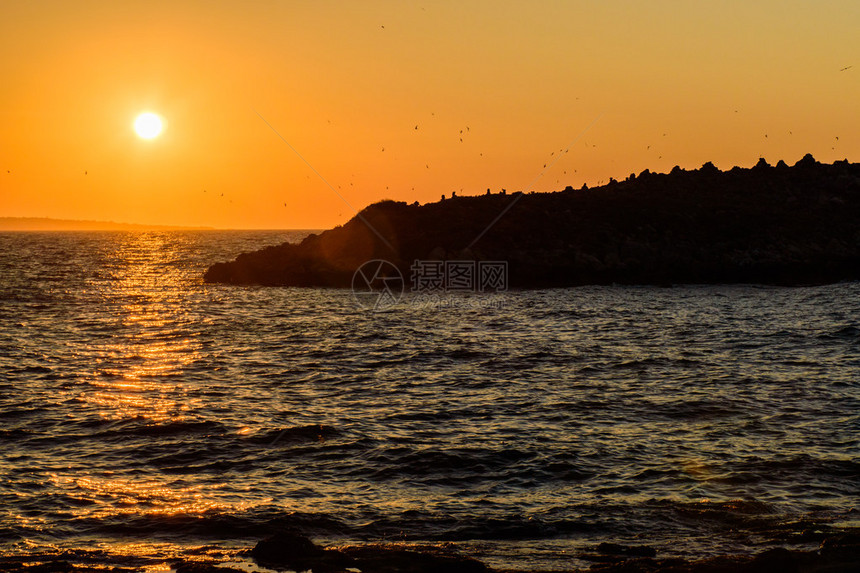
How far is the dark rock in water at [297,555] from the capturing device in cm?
1179

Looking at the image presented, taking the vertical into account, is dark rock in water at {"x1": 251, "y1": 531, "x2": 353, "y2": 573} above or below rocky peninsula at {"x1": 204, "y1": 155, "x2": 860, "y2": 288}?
below

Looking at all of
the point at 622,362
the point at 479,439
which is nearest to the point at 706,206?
the point at 622,362

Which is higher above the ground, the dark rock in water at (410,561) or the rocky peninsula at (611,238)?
the rocky peninsula at (611,238)

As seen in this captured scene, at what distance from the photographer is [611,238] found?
69.3 m

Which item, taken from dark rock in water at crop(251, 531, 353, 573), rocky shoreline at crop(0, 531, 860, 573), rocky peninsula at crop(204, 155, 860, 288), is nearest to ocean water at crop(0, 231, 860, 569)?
rocky shoreline at crop(0, 531, 860, 573)

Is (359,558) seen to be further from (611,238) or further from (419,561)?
(611,238)

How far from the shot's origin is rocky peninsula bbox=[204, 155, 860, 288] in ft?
216

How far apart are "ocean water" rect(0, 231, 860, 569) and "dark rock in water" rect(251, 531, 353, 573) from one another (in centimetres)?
121

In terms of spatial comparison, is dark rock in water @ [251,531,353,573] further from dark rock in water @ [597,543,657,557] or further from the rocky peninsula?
the rocky peninsula

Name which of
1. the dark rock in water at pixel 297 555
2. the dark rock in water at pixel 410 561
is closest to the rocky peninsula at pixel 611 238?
the dark rock in water at pixel 410 561

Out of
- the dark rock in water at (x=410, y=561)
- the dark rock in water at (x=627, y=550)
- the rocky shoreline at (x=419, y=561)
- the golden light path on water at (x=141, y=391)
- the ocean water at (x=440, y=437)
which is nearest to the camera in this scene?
the rocky shoreline at (x=419, y=561)

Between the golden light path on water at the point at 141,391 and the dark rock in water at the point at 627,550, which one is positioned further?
the golden light path on water at the point at 141,391

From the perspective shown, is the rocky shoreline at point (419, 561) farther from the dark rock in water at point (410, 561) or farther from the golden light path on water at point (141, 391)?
the golden light path on water at point (141, 391)

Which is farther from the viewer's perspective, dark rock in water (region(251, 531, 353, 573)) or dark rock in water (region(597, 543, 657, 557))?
dark rock in water (region(597, 543, 657, 557))
